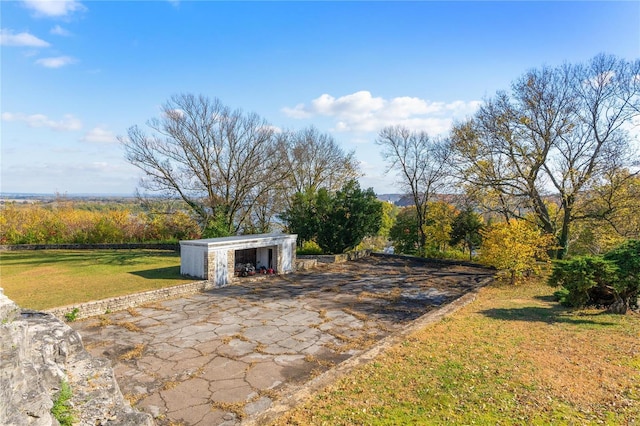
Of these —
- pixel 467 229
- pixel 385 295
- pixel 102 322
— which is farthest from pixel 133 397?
pixel 467 229

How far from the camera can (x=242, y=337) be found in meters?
7.91

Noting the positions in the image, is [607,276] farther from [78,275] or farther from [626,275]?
[78,275]

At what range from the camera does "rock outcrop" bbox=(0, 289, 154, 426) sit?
344cm

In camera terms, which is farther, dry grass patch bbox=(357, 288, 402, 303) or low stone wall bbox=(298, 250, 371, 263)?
low stone wall bbox=(298, 250, 371, 263)

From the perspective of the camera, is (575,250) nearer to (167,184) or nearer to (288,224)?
(288,224)

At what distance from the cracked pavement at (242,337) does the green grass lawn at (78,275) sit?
1.74 m

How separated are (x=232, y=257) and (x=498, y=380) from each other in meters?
10.3

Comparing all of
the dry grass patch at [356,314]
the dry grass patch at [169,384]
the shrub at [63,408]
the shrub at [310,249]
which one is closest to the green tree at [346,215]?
the shrub at [310,249]

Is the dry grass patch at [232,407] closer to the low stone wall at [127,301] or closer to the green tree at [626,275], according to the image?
the low stone wall at [127,301]

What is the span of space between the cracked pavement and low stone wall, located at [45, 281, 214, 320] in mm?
333

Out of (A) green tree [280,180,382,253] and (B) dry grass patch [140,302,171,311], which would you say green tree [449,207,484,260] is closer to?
(A) green tree [280,180,382,253]

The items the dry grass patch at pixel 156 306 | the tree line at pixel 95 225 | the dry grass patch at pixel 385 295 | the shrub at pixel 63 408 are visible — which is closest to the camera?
the shrub at pixel 63 408

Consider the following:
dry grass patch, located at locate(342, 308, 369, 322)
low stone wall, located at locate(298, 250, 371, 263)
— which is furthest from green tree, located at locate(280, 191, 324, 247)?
dry grass patch, located at locate(342, 308, 369, 322)

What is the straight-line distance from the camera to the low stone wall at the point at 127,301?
350 inches
